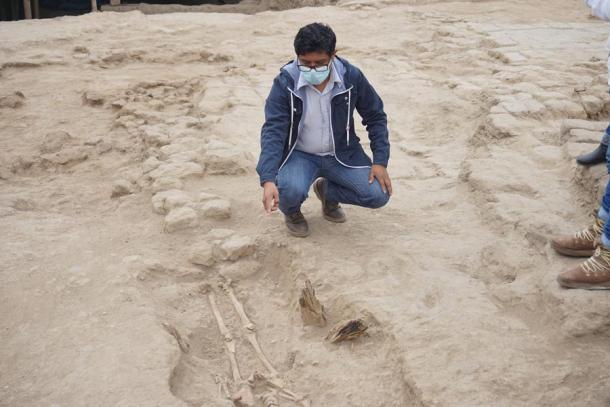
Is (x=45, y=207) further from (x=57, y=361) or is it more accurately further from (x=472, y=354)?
(x=472, y=354)

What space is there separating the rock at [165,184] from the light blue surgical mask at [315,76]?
125cm

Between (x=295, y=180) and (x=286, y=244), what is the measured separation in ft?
1.10

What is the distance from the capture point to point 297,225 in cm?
314

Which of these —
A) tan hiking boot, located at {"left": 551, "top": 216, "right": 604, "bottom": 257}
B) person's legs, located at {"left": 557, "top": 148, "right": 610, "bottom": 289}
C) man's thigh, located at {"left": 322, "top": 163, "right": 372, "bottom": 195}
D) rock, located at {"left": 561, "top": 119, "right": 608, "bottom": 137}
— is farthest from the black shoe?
man's thigh, located at {"left": 322, "top": 163, "right": 372, "bottom": 195}

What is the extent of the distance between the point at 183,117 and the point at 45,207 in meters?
1.53

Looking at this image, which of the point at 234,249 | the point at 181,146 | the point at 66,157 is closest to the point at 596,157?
the point at 234,249

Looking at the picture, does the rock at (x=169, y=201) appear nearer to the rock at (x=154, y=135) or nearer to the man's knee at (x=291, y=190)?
the man's knee at (x=291, y=190)

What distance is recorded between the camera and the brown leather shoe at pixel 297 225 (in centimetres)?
312

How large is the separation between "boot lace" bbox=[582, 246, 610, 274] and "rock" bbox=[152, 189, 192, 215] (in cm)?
207

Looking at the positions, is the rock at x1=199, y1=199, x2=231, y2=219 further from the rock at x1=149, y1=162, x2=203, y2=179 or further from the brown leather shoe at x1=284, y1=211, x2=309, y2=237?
the rock at x1=149, y1=162, x2=203, y2=179

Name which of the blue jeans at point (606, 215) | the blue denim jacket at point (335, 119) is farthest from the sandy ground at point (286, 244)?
the blue denim jacket at point (335, 119)

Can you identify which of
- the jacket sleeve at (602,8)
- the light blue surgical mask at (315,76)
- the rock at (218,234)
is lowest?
the rock at (218,234)

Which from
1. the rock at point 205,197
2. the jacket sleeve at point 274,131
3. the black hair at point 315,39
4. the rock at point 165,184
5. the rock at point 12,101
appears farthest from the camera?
the rock at point 12,101

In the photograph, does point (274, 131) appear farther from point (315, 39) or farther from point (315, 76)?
point (315, 39)
